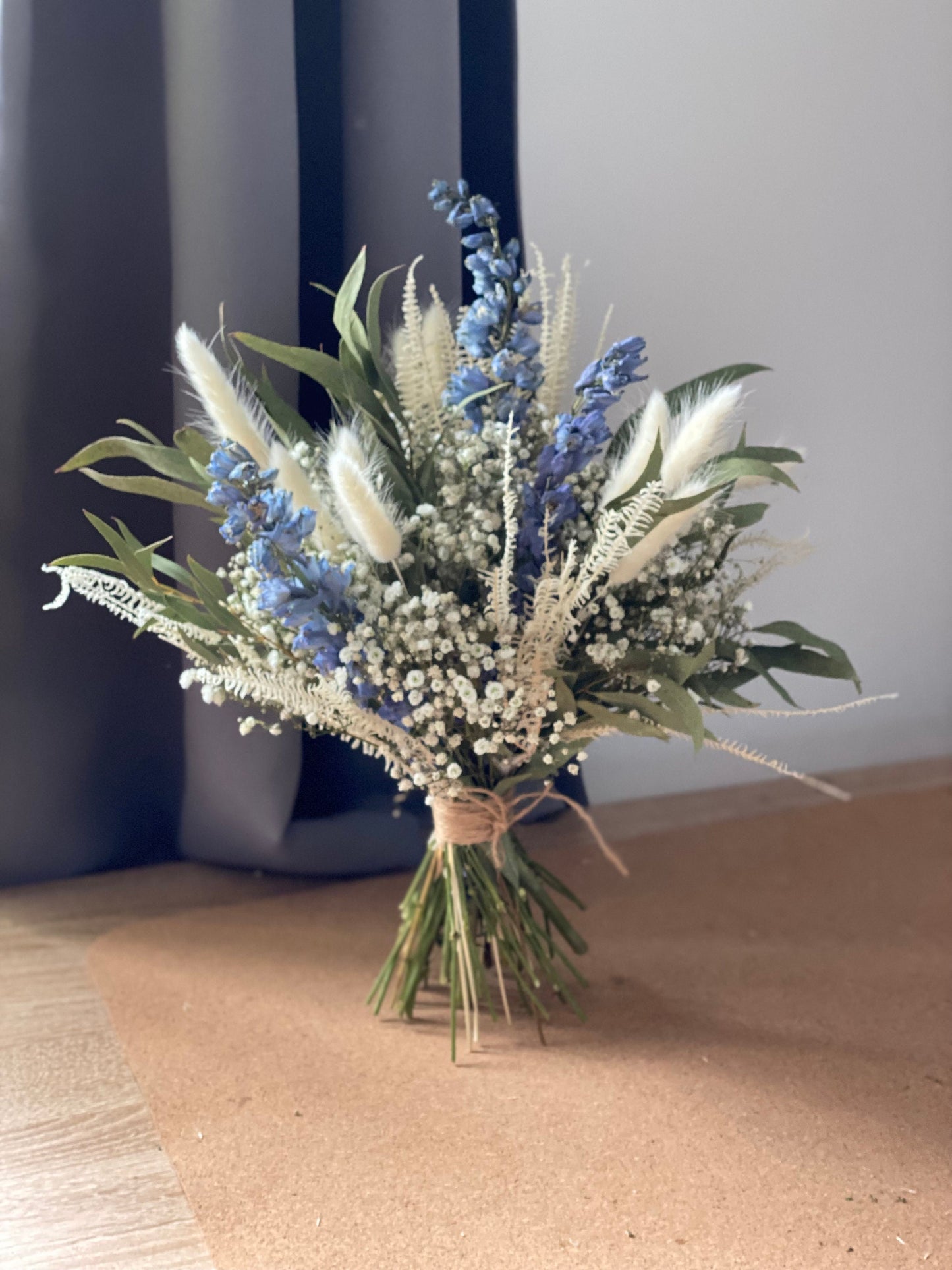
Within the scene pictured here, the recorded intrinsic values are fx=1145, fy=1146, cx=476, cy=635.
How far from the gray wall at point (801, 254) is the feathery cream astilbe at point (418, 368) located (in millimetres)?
385

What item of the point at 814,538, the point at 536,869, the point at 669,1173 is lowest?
the point at 669,1173

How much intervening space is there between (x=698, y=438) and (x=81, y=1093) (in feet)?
2.12

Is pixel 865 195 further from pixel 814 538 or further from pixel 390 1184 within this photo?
pixel 390 1184

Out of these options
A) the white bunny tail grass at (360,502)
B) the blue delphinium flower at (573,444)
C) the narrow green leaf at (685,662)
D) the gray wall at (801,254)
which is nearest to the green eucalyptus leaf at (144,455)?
the white bunny tail grass at (360,502)

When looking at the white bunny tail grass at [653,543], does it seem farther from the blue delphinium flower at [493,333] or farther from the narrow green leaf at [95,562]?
the narrow green leaf at [95,562]

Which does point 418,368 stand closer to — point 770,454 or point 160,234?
point 770,454

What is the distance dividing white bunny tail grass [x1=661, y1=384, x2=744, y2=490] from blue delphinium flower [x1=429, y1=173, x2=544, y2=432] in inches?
4.5

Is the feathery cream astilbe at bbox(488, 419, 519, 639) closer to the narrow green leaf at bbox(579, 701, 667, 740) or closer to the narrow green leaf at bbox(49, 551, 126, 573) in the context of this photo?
the narrow green leaf at bbox(579, 701, 667, 740)

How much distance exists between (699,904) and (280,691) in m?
0.59

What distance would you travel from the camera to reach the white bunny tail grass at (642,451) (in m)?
0.76

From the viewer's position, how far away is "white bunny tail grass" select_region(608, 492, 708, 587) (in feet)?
2.40

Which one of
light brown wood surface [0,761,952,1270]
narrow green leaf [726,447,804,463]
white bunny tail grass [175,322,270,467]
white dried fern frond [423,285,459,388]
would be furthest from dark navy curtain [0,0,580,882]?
narrow green leaf [726,447,804,463]

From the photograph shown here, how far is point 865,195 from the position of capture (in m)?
1.39

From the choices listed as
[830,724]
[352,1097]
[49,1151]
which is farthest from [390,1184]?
[830,724]
